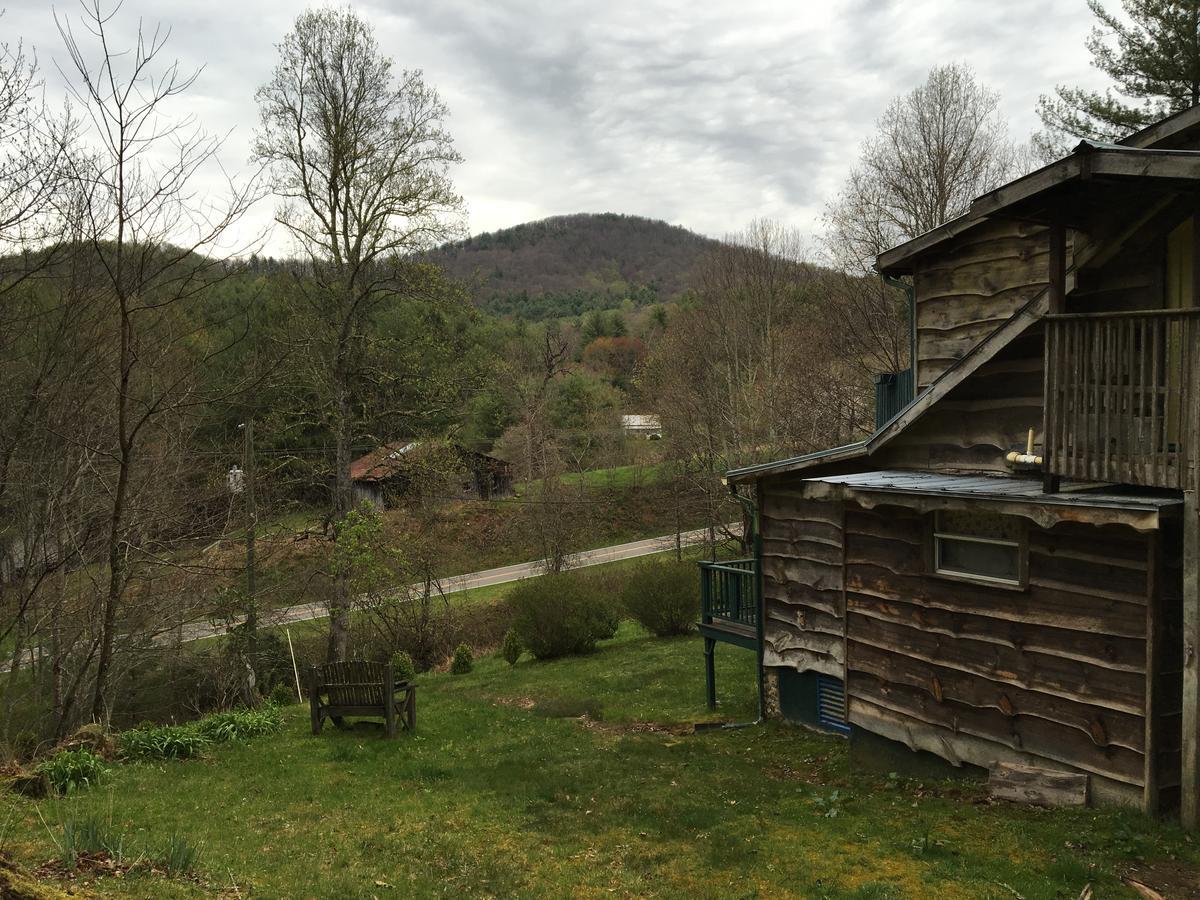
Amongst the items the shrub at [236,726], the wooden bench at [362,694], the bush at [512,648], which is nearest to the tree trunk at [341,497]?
the bush at [512,648]

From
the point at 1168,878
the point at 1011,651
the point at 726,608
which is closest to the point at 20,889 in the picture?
the point at 1168,878

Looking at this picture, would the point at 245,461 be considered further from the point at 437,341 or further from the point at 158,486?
the point at 437,341

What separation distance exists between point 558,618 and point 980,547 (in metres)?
15.8

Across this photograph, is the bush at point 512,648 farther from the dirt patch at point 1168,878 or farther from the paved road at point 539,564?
the dirt patch at point 1168,878

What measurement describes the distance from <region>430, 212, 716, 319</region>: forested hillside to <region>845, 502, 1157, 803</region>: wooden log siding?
90.3 meters

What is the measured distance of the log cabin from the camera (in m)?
6.81

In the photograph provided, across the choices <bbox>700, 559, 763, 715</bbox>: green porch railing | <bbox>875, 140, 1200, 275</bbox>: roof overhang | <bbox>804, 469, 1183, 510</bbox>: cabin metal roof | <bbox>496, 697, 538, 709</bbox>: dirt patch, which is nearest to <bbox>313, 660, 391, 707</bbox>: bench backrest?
<bbox>496, 697, 538, 709</bbox>: dirt patch

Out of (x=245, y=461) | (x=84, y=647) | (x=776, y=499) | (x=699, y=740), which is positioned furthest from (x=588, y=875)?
(x=245, y=461)

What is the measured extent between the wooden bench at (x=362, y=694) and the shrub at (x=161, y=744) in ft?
5.57

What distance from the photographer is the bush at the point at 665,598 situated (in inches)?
965

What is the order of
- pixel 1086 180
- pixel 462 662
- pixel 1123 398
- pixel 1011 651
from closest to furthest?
pixel 1086 180, pixel 1123 398, pixel 1011 651, pixel 462 662

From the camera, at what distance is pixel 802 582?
40.9 feet

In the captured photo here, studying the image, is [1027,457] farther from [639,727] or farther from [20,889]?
[20,889]

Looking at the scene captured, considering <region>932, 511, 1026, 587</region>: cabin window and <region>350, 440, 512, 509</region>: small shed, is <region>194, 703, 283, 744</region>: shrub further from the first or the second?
<region>932, 511, 1026, 587</region>: cabin window
